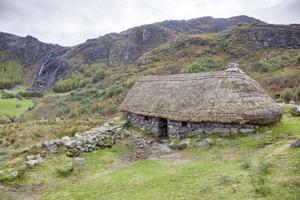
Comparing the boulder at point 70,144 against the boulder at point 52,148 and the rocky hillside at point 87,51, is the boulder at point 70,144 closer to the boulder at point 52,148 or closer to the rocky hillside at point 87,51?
the boulder at point 52,148

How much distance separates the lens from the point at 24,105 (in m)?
69.3

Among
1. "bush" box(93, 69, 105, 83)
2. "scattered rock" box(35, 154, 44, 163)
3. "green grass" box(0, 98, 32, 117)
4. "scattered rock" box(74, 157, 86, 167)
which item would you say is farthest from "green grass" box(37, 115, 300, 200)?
"bush" box(93, 69, 105, 83)

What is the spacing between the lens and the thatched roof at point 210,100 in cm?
1714

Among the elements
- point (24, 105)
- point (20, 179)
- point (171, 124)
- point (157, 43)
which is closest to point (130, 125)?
point (171, 124)

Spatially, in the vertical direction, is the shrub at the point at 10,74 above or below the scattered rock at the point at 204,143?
above

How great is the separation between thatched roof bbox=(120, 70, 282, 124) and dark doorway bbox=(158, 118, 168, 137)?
31.7 inches

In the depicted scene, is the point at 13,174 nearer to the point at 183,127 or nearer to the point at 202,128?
the point at 183,127

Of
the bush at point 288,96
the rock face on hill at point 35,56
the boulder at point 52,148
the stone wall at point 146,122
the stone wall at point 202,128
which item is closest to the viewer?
the boulder at point 52,148

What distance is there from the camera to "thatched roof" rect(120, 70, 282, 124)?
17.1 m

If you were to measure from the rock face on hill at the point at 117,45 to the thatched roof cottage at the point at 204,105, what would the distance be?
62781mm

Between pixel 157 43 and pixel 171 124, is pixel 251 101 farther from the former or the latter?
pixel 157 43

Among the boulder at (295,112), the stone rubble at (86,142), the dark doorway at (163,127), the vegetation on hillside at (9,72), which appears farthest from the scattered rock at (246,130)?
the vegetation on hillside at (9,72)

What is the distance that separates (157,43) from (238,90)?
4589 inches

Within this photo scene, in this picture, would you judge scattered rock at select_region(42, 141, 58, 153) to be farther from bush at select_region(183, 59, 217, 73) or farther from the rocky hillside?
the rocky hillside
